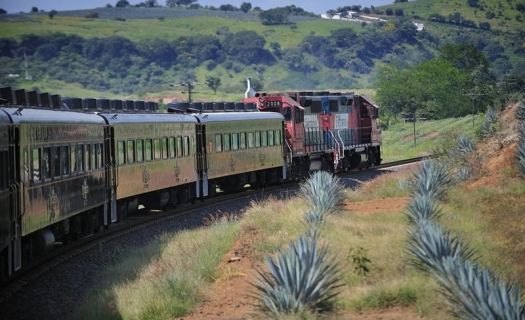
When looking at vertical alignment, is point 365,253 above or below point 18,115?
below

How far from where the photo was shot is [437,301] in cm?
1308

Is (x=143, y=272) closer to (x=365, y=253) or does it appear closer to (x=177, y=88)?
(x=365, y=253)

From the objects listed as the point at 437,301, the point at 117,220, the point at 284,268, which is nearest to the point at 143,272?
the point at 284,268

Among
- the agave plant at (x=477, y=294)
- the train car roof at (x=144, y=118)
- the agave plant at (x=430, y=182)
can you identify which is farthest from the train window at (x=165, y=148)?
the agave plant at (x=477, y=294)

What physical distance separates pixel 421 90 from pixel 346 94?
72.8m

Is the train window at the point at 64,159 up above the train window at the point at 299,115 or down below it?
above

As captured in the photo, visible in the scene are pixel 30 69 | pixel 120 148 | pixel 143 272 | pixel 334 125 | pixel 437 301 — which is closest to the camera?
pixel 437 301

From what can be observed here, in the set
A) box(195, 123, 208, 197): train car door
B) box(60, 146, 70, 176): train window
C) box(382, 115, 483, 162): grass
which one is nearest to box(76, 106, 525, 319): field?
box(60, 146, 70, 176): train window

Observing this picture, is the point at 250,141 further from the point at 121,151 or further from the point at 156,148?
the point at 121,151

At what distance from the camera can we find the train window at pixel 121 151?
2600 cm

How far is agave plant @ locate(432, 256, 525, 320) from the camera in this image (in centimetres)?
1057

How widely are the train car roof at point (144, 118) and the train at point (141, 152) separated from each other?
0.05 metres

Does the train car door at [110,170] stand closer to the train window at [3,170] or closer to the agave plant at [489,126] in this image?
the train window at [3,170]

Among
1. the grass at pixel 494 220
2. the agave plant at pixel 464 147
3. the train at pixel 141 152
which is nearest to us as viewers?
the grass at pixel 494 220
